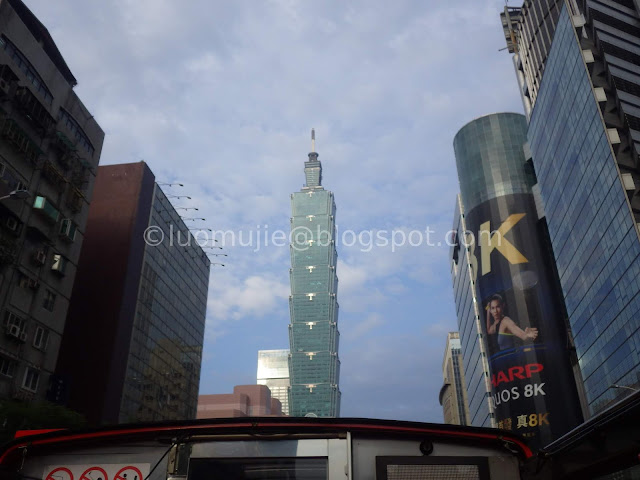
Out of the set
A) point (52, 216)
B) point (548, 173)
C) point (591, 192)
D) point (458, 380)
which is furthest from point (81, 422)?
point (458, 380)

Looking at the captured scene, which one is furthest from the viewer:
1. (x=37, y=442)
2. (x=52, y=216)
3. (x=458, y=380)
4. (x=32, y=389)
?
(x=458, y=380)

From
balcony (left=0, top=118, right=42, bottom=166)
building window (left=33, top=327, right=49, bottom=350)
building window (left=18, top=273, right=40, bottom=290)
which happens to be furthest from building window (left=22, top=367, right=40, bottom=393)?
balcony (left=0, top=118, right=42, bottom=166)

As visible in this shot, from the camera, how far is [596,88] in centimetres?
6625

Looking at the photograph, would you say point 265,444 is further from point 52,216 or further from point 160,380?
point 160,380

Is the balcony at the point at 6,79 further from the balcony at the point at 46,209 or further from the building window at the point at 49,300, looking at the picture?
the building window at the point at 49,300

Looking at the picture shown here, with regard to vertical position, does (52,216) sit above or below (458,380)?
below

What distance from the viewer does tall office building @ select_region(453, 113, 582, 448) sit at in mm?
82938

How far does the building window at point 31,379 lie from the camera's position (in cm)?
4253

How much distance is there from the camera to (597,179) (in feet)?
216

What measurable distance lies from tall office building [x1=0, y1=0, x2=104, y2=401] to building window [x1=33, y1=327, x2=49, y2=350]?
0.08 metres

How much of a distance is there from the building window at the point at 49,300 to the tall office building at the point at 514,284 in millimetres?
65612

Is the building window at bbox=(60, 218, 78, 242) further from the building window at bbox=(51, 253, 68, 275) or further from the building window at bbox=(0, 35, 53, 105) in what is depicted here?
the building window at bbox=(0, 35, 53, 105)

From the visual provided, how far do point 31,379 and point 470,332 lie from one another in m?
96.7

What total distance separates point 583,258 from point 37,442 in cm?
7565
